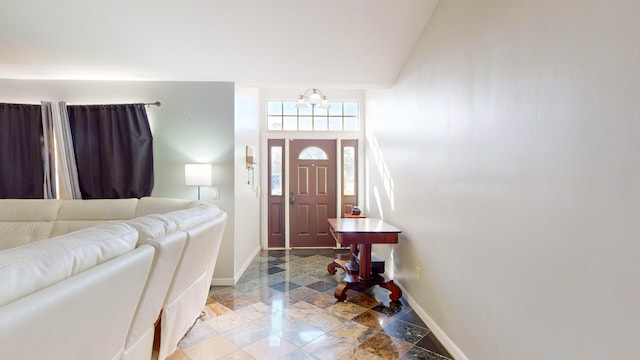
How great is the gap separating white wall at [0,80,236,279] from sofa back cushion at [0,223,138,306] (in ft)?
7.02

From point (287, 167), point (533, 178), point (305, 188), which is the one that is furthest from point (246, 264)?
point (533, 178)

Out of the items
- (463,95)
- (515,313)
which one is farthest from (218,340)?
(463,95)

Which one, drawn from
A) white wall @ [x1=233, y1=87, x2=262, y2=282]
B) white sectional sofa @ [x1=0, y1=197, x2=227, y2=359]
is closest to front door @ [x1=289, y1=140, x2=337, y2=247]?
white wall @ [x1=233, y1=87, x2=262, y2=282]

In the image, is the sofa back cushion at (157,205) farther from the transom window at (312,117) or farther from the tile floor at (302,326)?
the transom window at (312,117)

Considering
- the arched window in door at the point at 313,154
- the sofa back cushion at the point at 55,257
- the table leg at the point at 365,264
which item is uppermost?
the arched window in door at the point at 313,154

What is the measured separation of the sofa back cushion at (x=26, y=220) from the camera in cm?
287

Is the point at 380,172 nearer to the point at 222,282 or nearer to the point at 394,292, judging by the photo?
the point at 394,292

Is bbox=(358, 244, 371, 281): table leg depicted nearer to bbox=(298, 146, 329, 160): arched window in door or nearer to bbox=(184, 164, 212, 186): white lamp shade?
bbox=(184, 164, 212, 186): white lamp shade

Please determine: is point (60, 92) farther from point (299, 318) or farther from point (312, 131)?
point (299, 318)

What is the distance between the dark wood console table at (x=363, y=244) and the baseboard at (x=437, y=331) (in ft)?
0.62

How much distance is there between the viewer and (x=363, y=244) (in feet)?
10.0

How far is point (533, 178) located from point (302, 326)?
6.51 feet

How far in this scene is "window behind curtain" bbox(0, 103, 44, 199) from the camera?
330 cm

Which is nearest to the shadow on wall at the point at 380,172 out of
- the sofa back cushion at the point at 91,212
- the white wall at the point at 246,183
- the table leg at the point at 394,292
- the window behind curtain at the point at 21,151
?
the table leg at the point at 394,292
